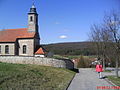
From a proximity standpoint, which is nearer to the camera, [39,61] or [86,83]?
[86,83]

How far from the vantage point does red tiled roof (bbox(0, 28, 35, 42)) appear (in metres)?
48.2

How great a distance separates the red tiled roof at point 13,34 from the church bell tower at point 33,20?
1230mm

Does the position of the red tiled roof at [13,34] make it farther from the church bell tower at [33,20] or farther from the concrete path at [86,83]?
the concrete path at [86,83]

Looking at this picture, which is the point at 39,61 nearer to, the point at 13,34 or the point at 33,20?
the point at 33,20

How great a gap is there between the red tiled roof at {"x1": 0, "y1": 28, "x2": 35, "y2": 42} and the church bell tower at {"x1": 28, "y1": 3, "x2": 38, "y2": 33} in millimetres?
1230

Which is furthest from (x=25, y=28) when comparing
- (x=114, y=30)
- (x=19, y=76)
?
(x=19, y=76)

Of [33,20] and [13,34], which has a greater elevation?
[33,20]

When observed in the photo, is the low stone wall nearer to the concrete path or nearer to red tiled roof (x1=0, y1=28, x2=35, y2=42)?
the concrete path

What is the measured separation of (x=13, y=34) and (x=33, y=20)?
612cm

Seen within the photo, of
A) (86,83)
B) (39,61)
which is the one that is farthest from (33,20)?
(86,83)

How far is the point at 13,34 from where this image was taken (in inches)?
1971

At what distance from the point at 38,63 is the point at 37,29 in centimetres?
1839

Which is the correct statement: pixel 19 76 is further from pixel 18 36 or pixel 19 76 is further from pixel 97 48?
pixel 18 36

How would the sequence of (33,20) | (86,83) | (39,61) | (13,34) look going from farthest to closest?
1. (13,34)
2. (33,20)
3. (39,61)
4. (86,83)
